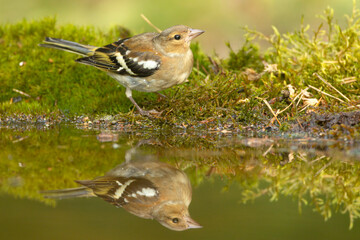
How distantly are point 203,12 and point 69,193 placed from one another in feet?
34.3

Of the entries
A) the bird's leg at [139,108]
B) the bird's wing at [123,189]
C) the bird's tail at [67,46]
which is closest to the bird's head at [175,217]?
the bird's wing at [123,189]

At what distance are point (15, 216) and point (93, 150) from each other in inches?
66.4

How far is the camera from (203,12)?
1267 cm

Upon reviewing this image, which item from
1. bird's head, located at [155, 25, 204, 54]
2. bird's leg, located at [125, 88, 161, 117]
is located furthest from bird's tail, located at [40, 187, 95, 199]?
bird's head, located at [155, 25, 204, 54]

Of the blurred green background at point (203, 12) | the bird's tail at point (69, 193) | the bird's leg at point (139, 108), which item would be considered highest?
the blurred green background at point (203, 12)

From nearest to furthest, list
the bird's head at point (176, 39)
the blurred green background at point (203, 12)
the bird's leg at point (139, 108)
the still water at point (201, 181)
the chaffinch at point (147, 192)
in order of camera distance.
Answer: the still water at point (201, 181) < the chaffinch at point (147, 192) < the bird's leg at point (139, 108) < the bird's head at point (176, 39) < the blurred green background at point (203, 12)

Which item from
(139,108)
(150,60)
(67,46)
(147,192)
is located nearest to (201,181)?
(147,192)

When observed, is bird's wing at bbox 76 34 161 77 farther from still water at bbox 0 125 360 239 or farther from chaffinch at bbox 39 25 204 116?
still water at bbox 0 125 360 239

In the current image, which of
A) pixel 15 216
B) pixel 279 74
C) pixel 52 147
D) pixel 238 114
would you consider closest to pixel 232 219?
pixel 15 216

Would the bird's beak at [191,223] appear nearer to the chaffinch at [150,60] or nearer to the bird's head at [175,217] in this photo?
the bird's head at [175,217]

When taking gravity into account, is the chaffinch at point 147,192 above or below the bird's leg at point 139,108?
below

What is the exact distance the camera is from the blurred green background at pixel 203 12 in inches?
473

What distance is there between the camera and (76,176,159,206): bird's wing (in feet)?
9.22

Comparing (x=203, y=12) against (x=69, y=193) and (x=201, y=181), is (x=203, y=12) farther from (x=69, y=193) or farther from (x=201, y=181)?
(x=69, y=193)
